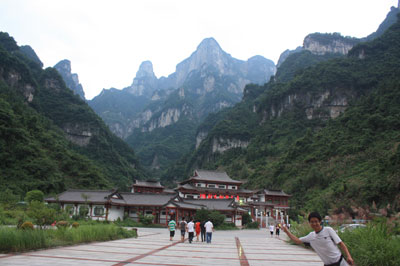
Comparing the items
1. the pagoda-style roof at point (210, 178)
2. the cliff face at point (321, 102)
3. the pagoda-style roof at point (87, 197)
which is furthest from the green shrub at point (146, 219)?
the cliff face at point (321, 102)

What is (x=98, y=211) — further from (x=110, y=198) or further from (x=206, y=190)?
(x=206, y=190)

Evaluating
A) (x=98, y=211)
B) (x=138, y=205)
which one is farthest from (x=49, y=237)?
(x=138, y=205)

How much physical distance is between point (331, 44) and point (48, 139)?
172m

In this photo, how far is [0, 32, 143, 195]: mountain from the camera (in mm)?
53031

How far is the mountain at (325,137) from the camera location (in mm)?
46062

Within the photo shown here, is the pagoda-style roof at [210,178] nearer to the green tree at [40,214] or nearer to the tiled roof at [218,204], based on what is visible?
the tiled roof at [218,204]

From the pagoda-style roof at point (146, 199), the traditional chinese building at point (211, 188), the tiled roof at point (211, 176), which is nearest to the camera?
the pagoda-style roof at point (146, 199)

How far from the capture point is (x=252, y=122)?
142375 mm

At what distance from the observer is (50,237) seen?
44.8 feet

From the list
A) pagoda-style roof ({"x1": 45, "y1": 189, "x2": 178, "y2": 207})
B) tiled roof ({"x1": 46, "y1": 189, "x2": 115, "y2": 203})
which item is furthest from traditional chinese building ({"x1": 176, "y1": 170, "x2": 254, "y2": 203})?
tiled roof ({"x1": 46, "y1": 189, "x2": 115, "y2": 203})

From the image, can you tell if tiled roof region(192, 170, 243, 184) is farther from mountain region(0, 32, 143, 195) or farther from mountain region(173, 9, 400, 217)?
mountain region(0, 32, 143, 195)

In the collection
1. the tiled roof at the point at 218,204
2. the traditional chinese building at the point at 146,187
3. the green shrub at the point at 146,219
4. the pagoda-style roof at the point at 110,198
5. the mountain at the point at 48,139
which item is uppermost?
the mountain at the point at 48,139

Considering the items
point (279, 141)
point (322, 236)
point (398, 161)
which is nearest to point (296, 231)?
point (322, 236)

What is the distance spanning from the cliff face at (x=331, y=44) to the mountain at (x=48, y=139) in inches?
5182
